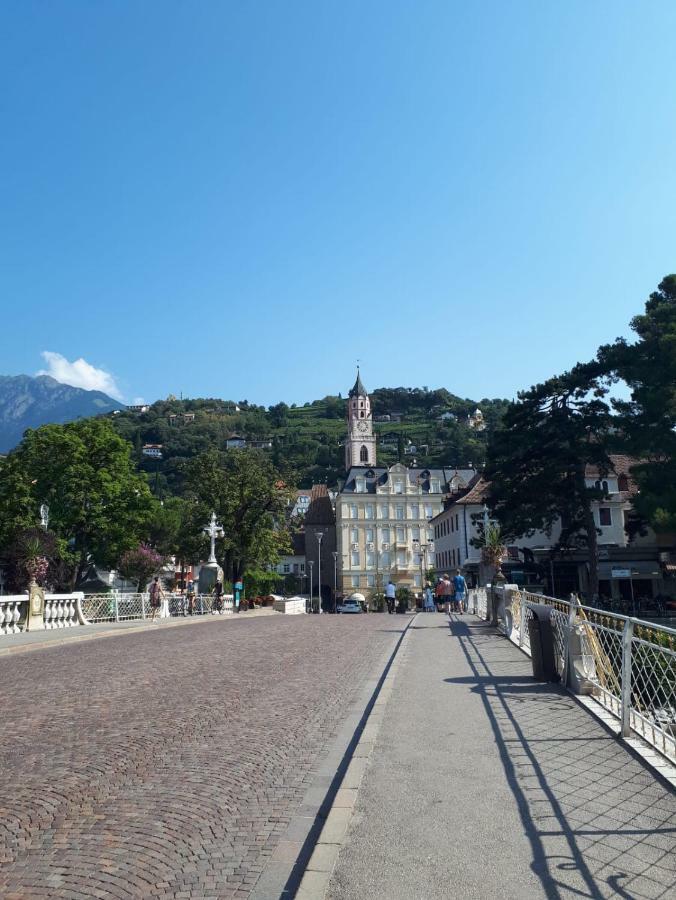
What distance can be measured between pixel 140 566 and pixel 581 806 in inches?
2526

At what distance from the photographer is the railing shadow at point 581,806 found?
14.3 ft

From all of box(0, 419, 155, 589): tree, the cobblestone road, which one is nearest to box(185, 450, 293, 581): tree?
box(0, 419, 155, 589): tree

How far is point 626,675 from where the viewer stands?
26.5 ft

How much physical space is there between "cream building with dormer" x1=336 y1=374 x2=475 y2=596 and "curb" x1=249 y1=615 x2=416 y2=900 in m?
89.8

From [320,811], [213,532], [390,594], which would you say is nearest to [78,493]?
[213,532]

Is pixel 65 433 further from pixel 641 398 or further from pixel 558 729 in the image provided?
pixel 558 729

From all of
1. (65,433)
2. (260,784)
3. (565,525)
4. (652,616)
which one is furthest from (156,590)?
(260,784)

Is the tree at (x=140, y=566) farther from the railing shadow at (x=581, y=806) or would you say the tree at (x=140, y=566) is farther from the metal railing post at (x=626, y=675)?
the metal railing post at (x=626, y=675)

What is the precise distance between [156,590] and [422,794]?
3052 centimetres

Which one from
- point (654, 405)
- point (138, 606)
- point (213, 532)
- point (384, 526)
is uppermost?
point (654, 405)

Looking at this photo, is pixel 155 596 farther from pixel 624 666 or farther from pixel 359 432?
pixel 359 432

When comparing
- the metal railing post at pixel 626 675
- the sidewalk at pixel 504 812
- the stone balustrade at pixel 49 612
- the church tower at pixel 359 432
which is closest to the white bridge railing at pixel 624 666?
the metal railing post at pixel 626 675

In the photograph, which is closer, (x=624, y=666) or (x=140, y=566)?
(x=624, y=666)

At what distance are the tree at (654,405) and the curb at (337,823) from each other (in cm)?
2421
